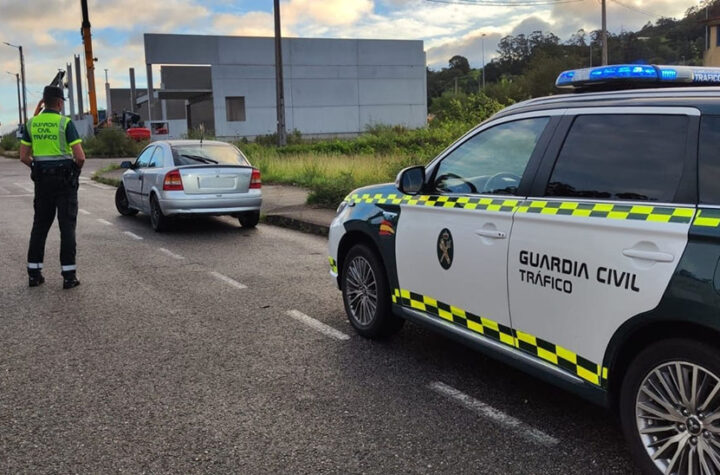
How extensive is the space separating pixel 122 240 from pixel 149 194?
1295mm

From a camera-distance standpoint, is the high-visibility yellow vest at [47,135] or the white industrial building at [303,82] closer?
the high-visibility yellow vest at [47,135]

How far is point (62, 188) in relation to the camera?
7.45 m

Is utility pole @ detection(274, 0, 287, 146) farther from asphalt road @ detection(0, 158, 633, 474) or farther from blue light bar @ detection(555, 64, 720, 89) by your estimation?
blue light bar @ detection(555, 64, 720, 89)

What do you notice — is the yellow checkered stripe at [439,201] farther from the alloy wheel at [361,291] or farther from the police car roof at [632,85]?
the police car roof at [632,85]

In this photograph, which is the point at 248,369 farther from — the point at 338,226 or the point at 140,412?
the point at 338,226

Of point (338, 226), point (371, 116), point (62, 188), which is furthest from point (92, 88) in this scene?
point (338, 226)

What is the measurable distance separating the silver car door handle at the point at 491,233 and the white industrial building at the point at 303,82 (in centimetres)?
4685

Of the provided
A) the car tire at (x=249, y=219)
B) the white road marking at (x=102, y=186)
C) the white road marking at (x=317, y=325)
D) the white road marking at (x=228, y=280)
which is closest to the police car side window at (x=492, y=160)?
the white road marking at (x=317, y=325)

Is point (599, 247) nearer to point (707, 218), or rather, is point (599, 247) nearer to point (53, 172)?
point (707, 218)

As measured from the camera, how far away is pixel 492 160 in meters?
4.29

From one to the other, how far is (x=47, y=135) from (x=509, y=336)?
570 centimetres

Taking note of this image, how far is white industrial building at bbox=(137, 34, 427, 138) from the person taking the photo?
168 ft

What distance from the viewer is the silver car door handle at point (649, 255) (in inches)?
113

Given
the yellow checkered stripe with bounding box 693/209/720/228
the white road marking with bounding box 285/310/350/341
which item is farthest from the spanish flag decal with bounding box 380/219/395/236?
the yellow checkered stripe with bounding box 693/209/720/228
